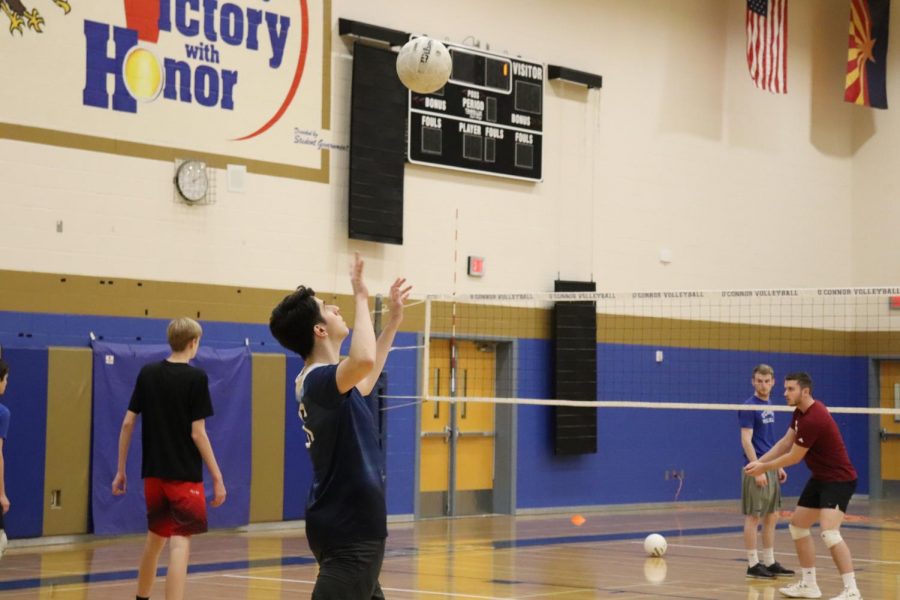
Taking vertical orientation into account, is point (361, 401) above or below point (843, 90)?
below

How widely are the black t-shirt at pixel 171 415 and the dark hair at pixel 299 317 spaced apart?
322cm

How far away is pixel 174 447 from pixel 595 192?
13.0m

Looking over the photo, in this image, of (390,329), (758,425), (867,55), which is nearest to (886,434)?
(867,55)

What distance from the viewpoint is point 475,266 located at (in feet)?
60.8

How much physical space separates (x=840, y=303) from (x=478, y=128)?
9064mm

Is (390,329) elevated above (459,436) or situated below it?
above

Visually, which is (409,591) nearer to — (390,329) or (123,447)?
(123,447)

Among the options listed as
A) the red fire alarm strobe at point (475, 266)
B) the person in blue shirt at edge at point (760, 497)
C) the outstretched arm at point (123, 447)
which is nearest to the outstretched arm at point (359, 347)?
the outstretched arm at point (123, 447)

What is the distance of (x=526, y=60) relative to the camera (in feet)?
62.7

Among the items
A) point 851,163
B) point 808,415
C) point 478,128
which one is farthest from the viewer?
point 851,163

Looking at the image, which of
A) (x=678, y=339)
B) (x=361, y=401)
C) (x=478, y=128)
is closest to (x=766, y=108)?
(x=678, y=339)

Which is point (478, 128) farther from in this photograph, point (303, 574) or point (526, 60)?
point (303, 574)

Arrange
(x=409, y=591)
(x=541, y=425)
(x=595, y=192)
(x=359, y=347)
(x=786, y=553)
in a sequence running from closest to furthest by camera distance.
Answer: (x=359, y=347), (x=409, y=591), (x=786, y=553), (x=541, y=425), (x=595, y=192)

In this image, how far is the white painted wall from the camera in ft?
49.2
